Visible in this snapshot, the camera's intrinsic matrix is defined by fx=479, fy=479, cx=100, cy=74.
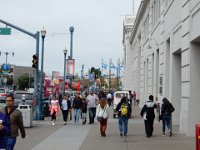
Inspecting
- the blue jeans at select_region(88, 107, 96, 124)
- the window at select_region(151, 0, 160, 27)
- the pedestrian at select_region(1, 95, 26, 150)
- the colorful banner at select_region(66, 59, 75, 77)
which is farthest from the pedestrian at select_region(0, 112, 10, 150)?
the colorful banner at select_region(66, 59, 75, 77)

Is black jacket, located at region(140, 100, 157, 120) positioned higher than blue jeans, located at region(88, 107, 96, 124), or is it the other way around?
black jacket, located at region(140, 100, 157, 120)

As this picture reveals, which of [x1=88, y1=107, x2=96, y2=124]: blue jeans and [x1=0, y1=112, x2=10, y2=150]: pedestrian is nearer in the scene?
[x1=0, y1=112, x2=10, y2=150]: pedestrian

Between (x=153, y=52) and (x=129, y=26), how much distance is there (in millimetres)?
47311

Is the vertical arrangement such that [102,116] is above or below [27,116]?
above

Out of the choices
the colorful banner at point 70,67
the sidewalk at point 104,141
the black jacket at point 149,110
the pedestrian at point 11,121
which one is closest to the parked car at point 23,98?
the colorful banner at point 70,67

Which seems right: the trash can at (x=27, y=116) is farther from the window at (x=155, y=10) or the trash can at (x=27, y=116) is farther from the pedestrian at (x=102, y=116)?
the window at (x=155, y=10)

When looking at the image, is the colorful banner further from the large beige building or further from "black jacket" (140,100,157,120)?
"black jacket" (140,100,157,120)

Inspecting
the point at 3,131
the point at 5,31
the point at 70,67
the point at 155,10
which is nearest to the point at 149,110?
the point at 3,131

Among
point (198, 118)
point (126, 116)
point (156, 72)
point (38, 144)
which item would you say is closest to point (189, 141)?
point (198, 118)

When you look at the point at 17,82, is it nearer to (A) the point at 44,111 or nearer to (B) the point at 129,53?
(B) the point at 129,53

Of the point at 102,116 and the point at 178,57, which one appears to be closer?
the point at 102,116

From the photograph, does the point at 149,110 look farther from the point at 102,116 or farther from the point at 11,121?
the point at 11,121

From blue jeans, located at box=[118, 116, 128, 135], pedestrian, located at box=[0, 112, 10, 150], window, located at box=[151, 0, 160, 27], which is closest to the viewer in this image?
pedestrian, located at box=[0, 112, 10, 150]

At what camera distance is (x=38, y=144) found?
16094 millimetres
